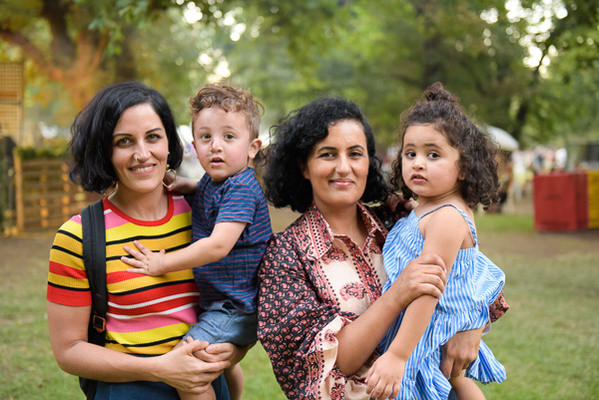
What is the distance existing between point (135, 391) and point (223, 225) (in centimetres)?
73

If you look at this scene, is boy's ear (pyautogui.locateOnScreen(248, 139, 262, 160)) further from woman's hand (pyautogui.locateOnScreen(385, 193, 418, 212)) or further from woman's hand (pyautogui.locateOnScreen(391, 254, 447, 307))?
woman's hand (pyautogui.locateOnScreen(391, 254, 447, 307))

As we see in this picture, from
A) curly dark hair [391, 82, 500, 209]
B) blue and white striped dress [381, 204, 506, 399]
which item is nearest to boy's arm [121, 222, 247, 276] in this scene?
blue and white striped dress [381, 204, 506, 399]

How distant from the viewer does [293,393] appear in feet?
7.18

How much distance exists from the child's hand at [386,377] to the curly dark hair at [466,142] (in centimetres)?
75

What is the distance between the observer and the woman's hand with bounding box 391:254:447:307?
1.97 metres

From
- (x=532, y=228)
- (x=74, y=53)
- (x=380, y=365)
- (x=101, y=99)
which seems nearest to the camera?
(x=380, y=365)

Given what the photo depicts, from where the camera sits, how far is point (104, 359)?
205cm

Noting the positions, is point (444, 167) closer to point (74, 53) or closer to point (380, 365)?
point (380, 365)

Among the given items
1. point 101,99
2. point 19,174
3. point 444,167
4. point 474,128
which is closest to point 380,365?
point 444,167

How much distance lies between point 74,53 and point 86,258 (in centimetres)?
1338

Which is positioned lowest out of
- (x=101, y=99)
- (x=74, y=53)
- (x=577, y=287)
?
(x=577, y=287)

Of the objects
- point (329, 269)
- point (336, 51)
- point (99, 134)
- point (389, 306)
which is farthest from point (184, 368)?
point (336, 51)

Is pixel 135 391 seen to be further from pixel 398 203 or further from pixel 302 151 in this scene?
pixel 398 203

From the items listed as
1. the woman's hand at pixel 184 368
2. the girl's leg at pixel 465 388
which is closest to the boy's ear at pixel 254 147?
the woman's hand at pixel 184 368
